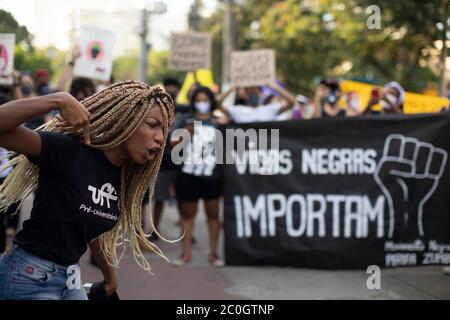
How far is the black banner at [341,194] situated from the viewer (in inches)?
260

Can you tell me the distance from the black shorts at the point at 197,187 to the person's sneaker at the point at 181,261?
0.62 metres

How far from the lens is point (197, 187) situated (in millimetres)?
7090

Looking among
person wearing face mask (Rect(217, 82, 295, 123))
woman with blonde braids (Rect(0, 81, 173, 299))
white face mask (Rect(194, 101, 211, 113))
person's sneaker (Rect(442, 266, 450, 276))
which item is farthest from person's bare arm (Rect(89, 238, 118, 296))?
person wearing face mask (Rect(217, 82, 295, 123))

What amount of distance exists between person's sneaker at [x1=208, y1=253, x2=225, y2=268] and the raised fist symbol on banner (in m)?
1.73

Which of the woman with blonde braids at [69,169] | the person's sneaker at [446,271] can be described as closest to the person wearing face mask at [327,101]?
the person's sneaker at [446,271]

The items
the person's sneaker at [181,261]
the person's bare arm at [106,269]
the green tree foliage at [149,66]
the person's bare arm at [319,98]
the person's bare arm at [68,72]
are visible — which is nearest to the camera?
the person's bare arm at [106,269]

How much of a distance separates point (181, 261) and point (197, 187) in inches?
31.0

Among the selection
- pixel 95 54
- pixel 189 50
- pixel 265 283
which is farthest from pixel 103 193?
pixel 189 50

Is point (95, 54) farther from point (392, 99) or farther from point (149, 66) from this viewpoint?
point (149, 66)

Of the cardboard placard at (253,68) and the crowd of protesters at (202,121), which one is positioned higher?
the cardboard placard at (253,68)

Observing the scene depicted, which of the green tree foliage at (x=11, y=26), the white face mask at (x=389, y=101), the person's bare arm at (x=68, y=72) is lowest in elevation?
the white face mask at (x=389, y=101)

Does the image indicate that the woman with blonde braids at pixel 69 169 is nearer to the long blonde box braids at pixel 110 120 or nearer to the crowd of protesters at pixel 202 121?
the long blonde box braids at pixel 110 120
